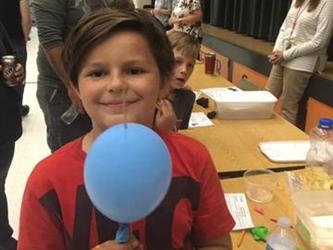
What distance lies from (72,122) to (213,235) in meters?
1.04

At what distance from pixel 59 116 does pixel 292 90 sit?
72.8 inches

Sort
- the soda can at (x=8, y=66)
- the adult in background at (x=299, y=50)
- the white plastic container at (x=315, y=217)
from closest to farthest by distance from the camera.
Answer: the white plastic container at (x=315, y=217), the soda can at (x=8, y=66), the adult in background at (x=299, y=50)

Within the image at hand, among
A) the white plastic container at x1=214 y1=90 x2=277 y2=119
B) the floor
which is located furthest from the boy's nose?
the floor

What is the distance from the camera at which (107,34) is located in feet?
2.54

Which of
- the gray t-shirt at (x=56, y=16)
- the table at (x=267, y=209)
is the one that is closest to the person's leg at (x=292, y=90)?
the table at (x=267, y=209)

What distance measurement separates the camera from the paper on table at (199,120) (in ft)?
6.70

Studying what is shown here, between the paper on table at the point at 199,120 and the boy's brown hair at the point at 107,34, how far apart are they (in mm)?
1181

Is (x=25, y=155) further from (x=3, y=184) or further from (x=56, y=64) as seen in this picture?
(x=56, y=64)

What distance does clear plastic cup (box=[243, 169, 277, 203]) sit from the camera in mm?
1348

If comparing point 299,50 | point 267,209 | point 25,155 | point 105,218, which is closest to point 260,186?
point 267,209

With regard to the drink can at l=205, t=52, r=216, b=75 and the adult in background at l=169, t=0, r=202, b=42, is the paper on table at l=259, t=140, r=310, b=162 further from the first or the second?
the adult in background at l=169, t=0, r=202, b=42

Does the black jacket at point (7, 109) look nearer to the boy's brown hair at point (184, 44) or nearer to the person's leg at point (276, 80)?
the boy's brown hair at point (184, 44)

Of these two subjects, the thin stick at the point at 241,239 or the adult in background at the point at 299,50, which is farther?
the adult in background at the point at 299,50

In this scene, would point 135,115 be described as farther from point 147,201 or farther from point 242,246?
point 242,246
